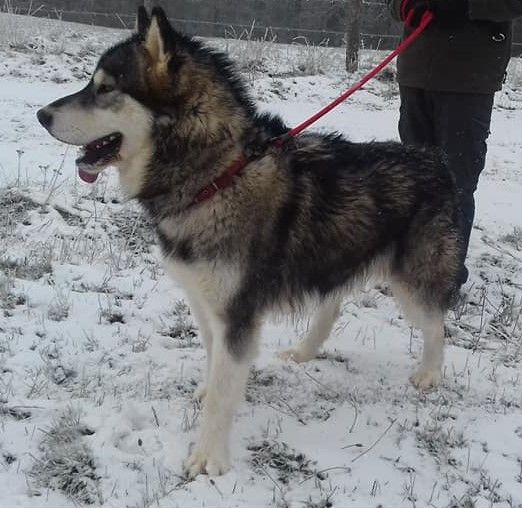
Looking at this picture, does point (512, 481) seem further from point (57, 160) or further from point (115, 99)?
point (57, 160)

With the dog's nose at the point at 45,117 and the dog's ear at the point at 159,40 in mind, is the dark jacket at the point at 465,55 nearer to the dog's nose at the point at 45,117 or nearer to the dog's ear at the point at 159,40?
the dog's ear at the point at 159,40

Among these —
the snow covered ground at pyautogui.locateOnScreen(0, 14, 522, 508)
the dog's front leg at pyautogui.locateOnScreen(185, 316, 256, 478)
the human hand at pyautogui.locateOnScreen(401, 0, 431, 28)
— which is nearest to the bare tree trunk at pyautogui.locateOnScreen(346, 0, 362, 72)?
the snow covered ground at pyautogui.locateOnScreen(0, 14, 522, 508)

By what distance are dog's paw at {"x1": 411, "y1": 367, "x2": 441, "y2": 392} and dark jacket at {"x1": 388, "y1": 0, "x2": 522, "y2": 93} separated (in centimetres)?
169

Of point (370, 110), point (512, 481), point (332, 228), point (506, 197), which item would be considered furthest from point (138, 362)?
point (370, 110)

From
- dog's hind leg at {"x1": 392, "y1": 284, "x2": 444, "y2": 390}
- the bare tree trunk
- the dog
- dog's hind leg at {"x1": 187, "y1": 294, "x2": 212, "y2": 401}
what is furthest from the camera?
the bare tree trunk

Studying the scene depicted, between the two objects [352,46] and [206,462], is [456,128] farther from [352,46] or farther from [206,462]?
[352,46]

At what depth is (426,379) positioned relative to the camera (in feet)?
11.4

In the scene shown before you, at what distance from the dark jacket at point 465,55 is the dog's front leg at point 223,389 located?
208 cm

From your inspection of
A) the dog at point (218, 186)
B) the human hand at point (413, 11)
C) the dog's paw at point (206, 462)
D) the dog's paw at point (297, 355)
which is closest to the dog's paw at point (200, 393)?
the dog at point (218, 186)

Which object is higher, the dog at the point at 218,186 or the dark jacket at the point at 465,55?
the dark jacket at the point at 465,55

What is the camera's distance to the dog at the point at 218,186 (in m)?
2.63

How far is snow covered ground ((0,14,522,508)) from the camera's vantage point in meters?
2.57

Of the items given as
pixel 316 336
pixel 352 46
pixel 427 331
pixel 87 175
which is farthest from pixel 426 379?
pixel 352 46

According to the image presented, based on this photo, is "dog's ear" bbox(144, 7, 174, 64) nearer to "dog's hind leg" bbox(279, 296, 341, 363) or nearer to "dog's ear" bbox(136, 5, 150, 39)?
"dog's ear" bbox(136, 5, 150, 39)
